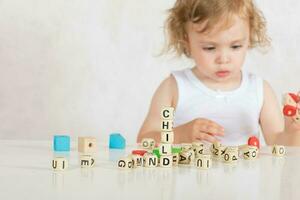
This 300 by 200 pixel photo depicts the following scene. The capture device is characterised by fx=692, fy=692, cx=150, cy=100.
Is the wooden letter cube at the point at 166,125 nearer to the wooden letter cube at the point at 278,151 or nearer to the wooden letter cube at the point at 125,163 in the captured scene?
the wooden letter cube at the point at 125,163

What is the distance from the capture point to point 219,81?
5.69 feet

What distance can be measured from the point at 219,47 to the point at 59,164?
0.84 meters

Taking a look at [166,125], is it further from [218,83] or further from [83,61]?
[83,61]

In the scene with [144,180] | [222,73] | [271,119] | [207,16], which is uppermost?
[207,16]

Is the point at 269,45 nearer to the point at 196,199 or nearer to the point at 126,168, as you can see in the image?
the point at 126,168

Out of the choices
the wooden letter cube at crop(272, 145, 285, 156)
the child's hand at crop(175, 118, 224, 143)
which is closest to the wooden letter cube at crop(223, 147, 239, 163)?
the wooden letter cube at crop(272, 145, 285, 156)

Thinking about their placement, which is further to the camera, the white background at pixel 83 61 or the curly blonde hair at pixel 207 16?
the white background at pixel 83 61

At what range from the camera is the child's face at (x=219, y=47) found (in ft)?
5.31

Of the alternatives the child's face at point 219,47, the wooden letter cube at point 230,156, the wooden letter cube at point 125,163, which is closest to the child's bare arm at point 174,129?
the child's face at point 219,47

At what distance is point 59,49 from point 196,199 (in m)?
1.48

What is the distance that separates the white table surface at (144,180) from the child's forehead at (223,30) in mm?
636

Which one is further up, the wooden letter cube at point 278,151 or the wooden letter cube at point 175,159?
the wooden letter cube at point 278,151

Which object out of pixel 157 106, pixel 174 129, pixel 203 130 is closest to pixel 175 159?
pixel 203 130

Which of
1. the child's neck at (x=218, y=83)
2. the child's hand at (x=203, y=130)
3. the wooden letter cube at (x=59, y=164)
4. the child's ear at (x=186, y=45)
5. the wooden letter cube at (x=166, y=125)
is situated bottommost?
the wooden letter cube at (x=59, y=164)
